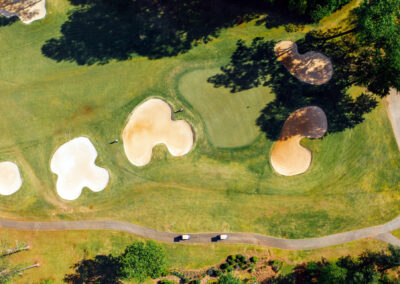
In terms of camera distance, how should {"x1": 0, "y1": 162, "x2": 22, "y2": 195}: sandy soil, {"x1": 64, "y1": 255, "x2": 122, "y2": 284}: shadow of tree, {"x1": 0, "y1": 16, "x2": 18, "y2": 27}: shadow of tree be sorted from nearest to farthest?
{"x1": 64, "y1": 255, "x2": 122, "y2": 284}: shadow of tree, {"x1": 0, "y1": 162, "x2": 22, "y2": 195}: sandy soil, {"x1": 0, "y1": 16, "x2": 18, "y2": 27}: shadow of tree

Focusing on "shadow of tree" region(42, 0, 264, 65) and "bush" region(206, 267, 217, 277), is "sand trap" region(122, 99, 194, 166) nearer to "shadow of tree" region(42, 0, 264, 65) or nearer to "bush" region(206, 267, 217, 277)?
"shadow of tree" region(42, 0, 264, 65)

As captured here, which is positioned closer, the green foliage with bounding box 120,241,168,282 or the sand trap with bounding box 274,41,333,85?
the green foliage with bounding box 120,241,168,282

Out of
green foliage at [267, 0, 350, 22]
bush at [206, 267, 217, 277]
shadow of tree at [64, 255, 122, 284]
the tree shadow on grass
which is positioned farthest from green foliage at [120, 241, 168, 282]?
green foliage at [267, 0, 350, 22]

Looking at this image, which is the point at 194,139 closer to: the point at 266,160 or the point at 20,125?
the point at 266,160

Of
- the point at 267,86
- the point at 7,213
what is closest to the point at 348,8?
the point at 267,86

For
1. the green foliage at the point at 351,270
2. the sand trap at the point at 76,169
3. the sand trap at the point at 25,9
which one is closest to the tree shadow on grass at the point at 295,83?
the green foliage at the point at 351,270

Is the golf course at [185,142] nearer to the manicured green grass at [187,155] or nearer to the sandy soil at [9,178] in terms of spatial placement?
the manicured green grass at [187,155]
